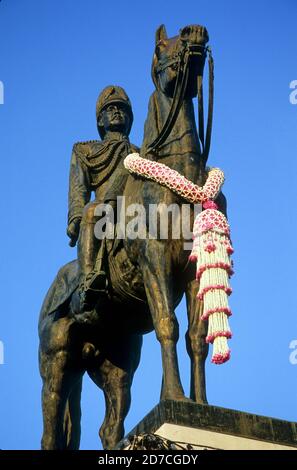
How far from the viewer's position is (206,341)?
54.2 feet

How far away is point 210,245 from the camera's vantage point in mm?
16750

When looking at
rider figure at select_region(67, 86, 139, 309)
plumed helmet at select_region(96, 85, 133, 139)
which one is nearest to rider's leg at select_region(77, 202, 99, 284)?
rider figure at select_region(67, 86, 139, 309)

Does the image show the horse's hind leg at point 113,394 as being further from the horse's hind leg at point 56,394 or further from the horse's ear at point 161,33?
the horse's ear at point 161,33

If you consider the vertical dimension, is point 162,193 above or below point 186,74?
below

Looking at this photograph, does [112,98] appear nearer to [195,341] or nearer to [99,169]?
[99,169]

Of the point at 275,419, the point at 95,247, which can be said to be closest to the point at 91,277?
the point at 95,247

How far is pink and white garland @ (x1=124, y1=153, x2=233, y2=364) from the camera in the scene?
1627 centimetres

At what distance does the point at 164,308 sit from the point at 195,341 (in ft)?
1.93

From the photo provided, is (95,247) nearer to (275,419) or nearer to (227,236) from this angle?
(227,236)

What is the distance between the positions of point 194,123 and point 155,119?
0.50 m

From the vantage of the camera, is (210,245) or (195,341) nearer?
(210,245)

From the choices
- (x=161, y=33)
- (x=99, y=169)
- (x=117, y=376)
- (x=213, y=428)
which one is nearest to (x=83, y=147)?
(x=99, y=169)

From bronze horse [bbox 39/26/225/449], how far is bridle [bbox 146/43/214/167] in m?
0.01

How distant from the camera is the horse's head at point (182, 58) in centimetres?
1789
